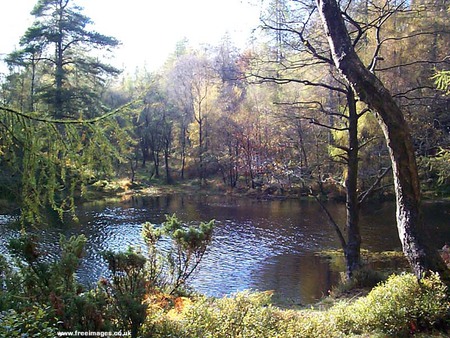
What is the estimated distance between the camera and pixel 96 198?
2491cm

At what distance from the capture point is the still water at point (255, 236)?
9891mm

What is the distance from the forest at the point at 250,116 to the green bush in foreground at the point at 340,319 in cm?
19

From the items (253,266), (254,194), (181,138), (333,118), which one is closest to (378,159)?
(333,118)

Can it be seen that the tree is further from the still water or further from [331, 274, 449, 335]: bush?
[331, 274, 449, 335]: bush

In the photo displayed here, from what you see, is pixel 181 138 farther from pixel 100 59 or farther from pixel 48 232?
pixel 48 232

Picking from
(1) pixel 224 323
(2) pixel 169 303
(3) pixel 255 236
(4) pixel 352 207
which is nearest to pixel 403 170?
(1) pixel 224 323

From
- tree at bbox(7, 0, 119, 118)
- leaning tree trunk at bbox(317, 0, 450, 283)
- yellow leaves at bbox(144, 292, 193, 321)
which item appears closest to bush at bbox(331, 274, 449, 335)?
leaning tree trunk at bbox(317, 0, 450, 283)

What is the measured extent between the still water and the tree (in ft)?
19.7

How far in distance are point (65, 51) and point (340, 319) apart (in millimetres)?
23673

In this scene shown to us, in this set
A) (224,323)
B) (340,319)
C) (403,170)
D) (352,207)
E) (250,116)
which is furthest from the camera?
(250,116)

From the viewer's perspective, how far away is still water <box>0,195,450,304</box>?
9.89 metres

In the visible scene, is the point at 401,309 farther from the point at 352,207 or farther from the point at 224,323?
the point at 352,207

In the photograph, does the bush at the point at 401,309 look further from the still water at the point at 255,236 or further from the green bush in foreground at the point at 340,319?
the still water at the point at 255,236

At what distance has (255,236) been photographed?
14742mm
